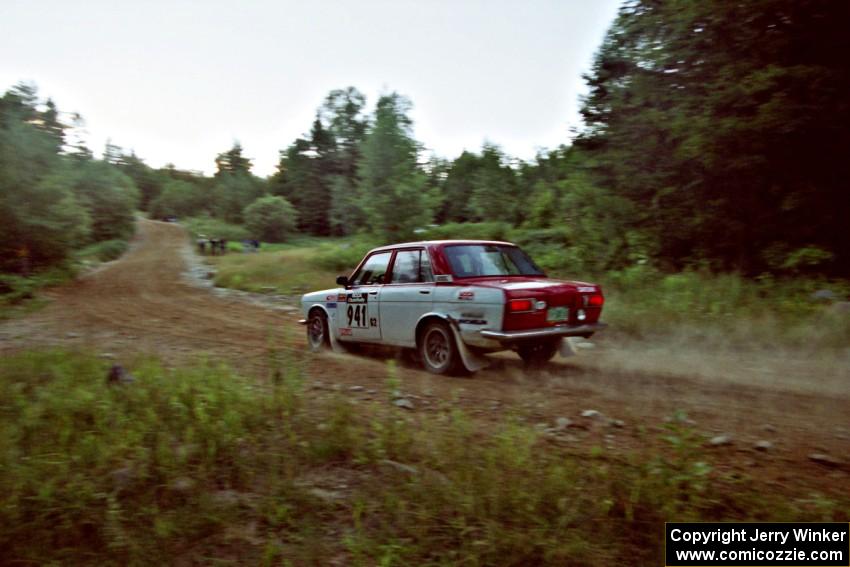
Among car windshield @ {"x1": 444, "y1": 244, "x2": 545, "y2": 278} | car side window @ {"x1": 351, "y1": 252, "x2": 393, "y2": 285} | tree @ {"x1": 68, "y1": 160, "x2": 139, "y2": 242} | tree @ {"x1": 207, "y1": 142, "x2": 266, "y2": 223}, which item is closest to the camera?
car windshield @ {"x1": 444, "y1": 244, "x2": 545, "y2": 278}

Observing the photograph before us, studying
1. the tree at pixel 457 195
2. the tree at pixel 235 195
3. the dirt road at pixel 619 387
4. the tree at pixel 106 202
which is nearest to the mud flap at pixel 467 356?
the dirt road at pixel 619 387

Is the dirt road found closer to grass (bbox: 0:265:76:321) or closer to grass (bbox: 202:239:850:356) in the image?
grass (bbox: 202:239:850:356)

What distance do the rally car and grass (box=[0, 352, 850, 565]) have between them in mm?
1871

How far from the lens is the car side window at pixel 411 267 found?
754 centimetres

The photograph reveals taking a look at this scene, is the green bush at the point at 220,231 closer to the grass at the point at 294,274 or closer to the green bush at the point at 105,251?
the green bush at the point at 105,251

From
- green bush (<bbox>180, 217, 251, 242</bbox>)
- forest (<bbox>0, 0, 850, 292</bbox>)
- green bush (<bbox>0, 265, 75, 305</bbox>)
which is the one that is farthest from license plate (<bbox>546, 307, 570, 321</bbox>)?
green bush (<bbox>180, 217, 251, 242</bbox>)

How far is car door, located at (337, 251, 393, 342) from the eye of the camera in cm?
829

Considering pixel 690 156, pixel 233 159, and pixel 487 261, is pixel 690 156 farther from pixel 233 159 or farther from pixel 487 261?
Answer: pixel 233 159

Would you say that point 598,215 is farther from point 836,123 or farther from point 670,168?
point 836,123

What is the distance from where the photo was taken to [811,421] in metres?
5.04

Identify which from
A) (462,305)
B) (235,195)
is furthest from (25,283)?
(235,195)

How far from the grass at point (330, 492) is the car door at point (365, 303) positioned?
341 cm

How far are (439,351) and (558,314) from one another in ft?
5.04

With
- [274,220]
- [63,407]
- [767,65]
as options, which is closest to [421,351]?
[63,407]
